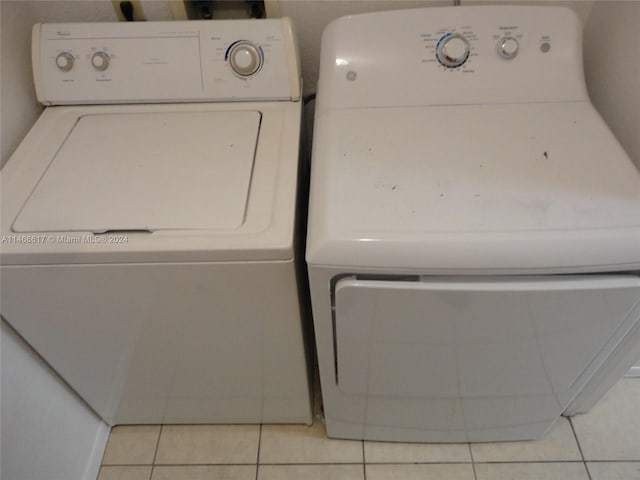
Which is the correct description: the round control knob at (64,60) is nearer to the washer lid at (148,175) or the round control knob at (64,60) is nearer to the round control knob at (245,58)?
the washer lid at (148,175)

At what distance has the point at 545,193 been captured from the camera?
29.5 inches

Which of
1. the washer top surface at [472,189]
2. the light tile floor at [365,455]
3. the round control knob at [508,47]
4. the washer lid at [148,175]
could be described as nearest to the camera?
the washer top surface at [472,189]

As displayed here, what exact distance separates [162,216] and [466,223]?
532mm

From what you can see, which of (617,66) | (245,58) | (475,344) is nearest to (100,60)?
(245,58)

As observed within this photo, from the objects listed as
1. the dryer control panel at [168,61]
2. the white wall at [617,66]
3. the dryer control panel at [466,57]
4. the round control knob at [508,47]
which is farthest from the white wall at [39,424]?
the white wall at [617,66]

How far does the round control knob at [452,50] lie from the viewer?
0.96 meters

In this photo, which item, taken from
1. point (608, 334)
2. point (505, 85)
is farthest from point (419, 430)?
point (505, 85)

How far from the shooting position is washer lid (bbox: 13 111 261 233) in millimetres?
799

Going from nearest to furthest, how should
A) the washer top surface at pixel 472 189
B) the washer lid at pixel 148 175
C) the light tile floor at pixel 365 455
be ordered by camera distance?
the washer top surface at pixel 472 189 < the washer lid at pixel 148 175 < the light tile floor at pixel 365 455

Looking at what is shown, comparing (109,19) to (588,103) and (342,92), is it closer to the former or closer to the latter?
(342,92)

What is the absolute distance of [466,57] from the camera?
3.16ft

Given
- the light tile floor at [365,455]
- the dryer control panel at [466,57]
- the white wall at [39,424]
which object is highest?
the dryer control panel at [466,57]

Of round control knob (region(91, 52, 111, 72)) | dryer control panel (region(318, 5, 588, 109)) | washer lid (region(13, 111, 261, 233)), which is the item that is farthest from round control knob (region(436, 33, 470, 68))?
round control knob (region(91, 52, 111, 72))

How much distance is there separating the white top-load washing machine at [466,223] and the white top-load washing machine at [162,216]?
11 centimetres
